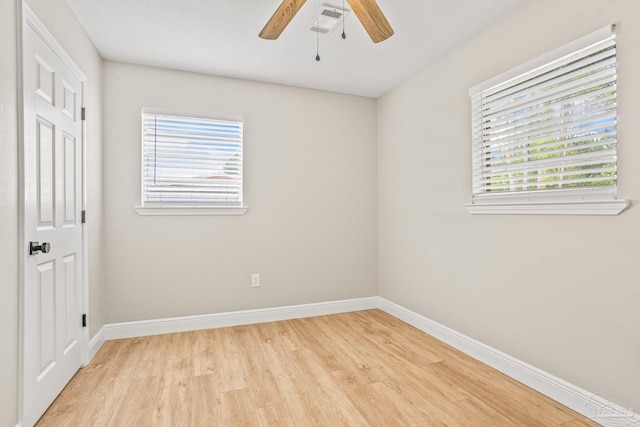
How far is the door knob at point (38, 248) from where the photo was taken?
1705mm

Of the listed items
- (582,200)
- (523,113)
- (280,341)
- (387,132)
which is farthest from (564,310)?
(387,132)

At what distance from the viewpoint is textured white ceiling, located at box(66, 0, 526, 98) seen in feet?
7.36

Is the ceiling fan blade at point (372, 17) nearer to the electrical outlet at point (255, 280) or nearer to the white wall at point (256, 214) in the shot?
the white wall at point (256, 214)

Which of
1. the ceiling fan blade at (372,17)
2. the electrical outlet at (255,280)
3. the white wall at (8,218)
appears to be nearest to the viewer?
the white wall at (8,218)

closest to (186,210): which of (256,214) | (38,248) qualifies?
(256,214)

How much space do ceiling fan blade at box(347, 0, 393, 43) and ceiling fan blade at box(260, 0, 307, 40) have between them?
278 mm

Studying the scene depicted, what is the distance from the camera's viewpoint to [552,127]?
2.06 metres

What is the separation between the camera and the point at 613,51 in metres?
1.76

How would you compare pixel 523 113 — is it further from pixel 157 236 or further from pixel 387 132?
pixel 157 236

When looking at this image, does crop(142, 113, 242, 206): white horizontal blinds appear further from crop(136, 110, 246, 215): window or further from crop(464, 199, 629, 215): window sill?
crop(464, 199, 629, 215): window sill

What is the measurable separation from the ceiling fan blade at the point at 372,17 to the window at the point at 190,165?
6.40 ft

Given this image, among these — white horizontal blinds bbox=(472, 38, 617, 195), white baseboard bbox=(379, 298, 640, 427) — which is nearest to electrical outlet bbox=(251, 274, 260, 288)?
white baseboard bbox=(379, 298, 640, 427)

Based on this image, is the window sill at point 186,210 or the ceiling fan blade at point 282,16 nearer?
the ceiling fan blade at point 282,16

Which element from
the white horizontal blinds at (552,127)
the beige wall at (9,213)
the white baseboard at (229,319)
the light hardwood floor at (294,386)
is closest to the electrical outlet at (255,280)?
the white baseboard at (229,319)
